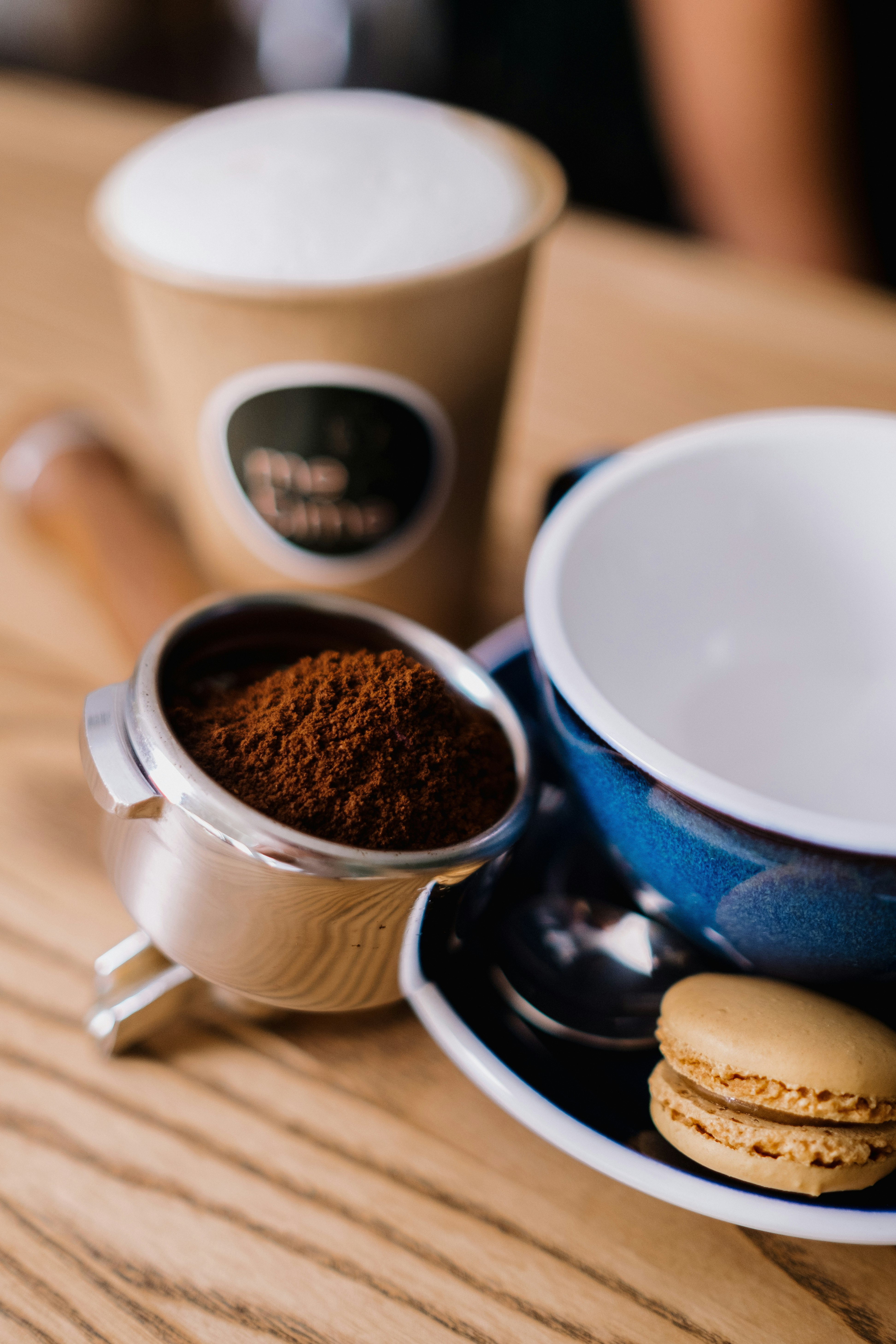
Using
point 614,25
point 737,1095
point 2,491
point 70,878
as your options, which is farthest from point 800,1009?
point 614,25

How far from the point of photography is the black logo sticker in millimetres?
465

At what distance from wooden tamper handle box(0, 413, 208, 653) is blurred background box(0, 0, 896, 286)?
0.71 meters

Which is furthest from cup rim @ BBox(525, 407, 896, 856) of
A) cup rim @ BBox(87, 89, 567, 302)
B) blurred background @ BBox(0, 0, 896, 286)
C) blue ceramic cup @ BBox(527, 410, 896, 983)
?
blurred background @ BBox(0, 0, 896, 286)

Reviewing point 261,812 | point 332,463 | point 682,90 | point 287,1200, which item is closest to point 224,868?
point 261,812

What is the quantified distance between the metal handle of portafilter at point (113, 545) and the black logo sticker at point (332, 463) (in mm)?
70

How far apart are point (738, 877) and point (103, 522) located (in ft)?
1.30

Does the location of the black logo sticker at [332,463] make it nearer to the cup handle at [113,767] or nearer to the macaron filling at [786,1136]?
the cup handle at [113,767]

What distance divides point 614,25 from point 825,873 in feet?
4.34

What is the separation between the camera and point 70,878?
0.43 m

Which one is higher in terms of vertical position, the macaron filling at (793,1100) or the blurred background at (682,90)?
the blurred background at (682,90)

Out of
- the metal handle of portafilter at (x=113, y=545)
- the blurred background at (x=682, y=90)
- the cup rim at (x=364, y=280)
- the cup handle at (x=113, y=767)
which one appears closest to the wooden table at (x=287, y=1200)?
the metal handle of portafilter at (x=113, y=545)

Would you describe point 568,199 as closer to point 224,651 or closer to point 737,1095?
point 224,651

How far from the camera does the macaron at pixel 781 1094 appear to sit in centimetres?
28

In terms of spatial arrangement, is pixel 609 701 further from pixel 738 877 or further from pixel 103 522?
pixel 103 522
